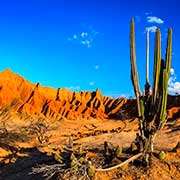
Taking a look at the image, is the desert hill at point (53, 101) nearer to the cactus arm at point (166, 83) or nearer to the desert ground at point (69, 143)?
the desert ground at point (69, 143)

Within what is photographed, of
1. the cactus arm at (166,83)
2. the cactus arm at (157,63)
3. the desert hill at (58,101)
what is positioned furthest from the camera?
the desert hill at (58,101)

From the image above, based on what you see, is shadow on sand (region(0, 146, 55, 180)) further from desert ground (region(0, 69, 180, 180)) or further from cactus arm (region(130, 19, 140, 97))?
cactus arm (region(130, 19, 140, 97))

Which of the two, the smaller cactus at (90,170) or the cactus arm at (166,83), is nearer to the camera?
the smaller cactus at (90,170)

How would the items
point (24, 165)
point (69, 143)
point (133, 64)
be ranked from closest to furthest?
point (133, 64) < point (24, 165) < point (69, 143)

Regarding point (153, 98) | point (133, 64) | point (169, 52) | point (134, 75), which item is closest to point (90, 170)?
point (153, 98)

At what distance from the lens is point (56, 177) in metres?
7.79

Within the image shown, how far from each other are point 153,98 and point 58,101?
3207 cm

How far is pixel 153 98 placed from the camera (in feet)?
26.4

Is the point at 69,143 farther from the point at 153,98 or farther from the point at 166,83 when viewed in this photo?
the point at 166,83

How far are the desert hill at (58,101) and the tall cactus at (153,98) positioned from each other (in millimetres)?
25722

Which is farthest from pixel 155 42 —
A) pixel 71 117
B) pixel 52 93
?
pixel 52 93

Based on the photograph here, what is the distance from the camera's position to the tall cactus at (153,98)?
7895 millimetres

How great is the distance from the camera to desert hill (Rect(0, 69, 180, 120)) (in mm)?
36219

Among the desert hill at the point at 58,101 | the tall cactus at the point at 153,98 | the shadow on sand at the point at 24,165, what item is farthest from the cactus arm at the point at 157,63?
the desert hill at the point at 58,101
